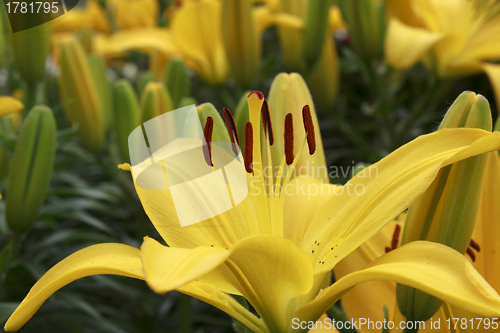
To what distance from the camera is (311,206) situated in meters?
0.35

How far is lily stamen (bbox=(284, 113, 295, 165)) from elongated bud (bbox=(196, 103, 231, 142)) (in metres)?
0.05

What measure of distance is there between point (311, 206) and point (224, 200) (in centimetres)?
7

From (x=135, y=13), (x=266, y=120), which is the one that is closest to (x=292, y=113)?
(x=266, y=120)

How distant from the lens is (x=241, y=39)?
66 cm

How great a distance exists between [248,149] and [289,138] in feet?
0.11

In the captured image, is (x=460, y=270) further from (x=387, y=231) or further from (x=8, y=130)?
(x=8, y=130)

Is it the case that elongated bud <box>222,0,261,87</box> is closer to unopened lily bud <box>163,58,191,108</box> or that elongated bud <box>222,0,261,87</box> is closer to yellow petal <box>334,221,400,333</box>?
unopened lily bud <box>163,58,191,108</box>

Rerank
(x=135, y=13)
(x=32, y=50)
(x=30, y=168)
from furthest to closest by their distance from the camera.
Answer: (x=135, y=13) → (x=32, y=50) → (x=30, y=168)

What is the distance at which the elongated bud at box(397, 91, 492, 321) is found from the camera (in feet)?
0.93

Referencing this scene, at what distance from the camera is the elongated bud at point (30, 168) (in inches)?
17.6

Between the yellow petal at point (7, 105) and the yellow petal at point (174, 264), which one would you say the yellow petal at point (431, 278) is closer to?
the yellow petal at point (174, 264)

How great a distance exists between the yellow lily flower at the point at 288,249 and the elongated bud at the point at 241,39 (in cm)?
33

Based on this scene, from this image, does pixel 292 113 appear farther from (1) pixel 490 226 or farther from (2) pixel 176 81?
(2) pixel 176 81

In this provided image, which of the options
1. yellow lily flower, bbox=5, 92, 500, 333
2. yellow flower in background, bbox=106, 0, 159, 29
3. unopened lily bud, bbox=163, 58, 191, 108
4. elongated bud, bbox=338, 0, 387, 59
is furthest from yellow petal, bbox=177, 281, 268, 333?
yellow flower in background, bbox=106, 0, 159, 29
